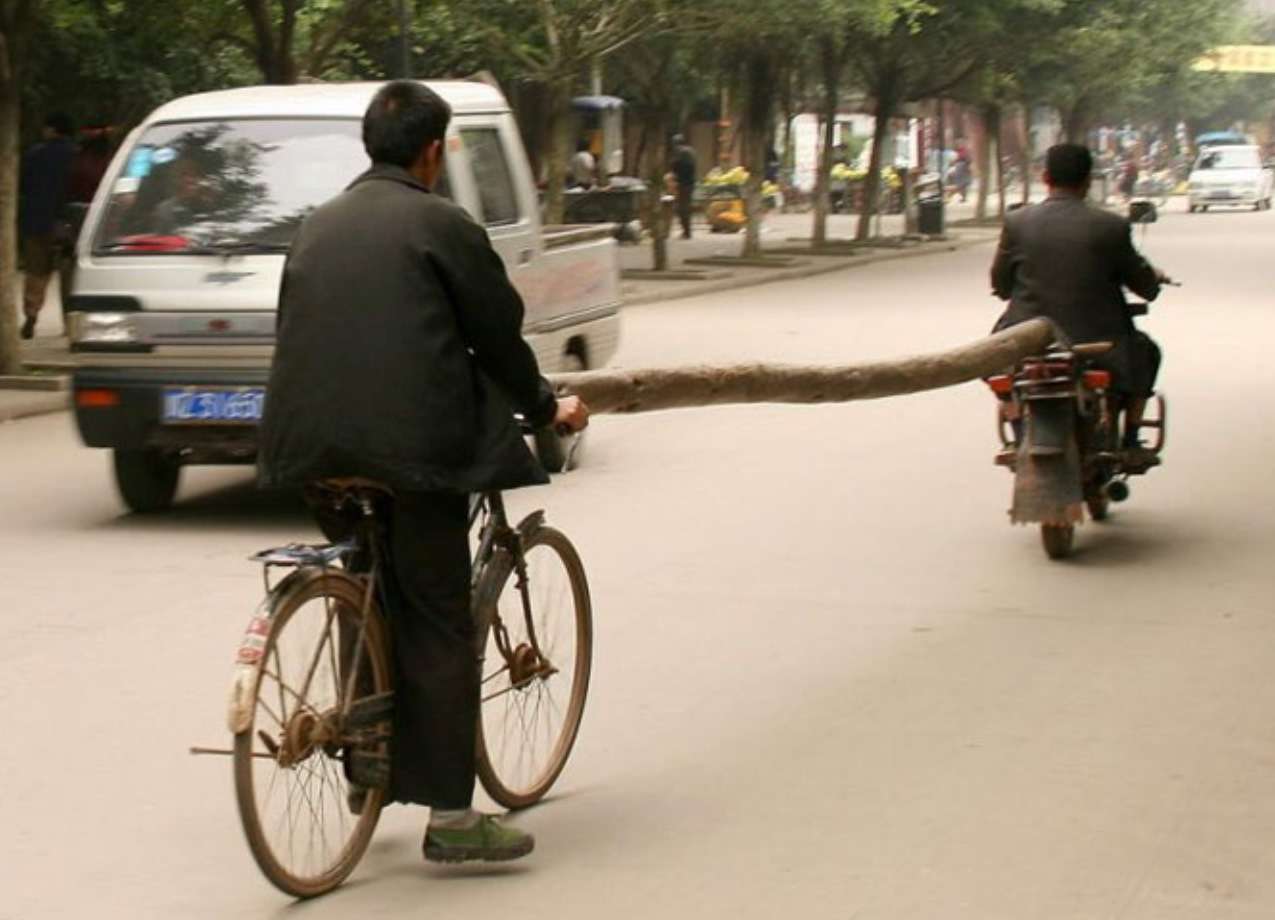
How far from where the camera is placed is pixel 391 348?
515 cm

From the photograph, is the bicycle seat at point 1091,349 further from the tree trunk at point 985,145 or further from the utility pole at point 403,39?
the tree trunk at point 985,145

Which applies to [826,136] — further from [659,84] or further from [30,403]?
[30,403]

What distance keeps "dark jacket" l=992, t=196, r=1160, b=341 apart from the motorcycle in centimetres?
15

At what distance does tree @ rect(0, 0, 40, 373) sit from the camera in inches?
666

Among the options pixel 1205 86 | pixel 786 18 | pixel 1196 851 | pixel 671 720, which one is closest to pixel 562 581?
pixel 671 720

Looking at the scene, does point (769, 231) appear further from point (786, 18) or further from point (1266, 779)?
point (1266, 779)

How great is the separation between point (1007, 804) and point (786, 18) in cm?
2390

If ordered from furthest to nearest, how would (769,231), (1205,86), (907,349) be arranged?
(1205,86)
(769,231)
(907,349)

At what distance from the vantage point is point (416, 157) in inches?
211

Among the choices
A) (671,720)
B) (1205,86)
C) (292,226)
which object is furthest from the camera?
(1205,86)

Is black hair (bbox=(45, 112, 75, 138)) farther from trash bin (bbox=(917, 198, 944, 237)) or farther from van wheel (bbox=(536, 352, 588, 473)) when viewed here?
trash bin (bbox=(917, 198, 944, 237))

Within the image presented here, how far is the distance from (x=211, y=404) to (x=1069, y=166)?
12.5ft

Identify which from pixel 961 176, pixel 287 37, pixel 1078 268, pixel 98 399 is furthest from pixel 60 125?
pixel 961 176

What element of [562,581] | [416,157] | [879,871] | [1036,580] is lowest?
[1036,580]
